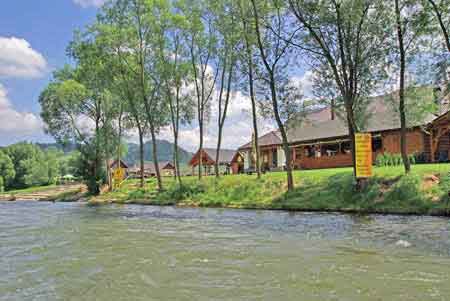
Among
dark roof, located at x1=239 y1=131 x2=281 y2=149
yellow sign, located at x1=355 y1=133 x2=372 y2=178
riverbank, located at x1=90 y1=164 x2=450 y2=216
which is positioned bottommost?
riverbank, located at x1=90 y1=164 x2=450 y2=216

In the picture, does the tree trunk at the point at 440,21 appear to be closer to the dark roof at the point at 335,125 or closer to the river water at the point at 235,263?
the river water at the point at 235,263

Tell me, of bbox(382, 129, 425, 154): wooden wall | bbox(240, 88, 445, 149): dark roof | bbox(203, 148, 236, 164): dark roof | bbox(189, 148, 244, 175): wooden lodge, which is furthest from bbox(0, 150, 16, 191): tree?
bbox(382, 129, 425, 154): wooden wall

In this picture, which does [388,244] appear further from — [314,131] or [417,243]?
[314,131]

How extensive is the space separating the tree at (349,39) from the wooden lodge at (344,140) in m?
4.00

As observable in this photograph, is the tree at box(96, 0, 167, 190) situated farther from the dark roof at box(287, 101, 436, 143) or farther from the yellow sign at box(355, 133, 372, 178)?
the yellow sign at box(355, 133, 372, 178)

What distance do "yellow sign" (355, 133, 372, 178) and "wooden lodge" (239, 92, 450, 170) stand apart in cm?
549

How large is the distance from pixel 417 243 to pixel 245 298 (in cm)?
589

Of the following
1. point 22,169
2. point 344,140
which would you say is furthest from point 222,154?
point 22,169

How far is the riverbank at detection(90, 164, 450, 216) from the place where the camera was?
16.5 meters

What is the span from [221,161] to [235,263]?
5512 cm

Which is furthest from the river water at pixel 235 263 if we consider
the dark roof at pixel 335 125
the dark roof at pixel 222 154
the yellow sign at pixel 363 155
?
the dark roof at pixel 222 154

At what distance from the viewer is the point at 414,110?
19938 mm

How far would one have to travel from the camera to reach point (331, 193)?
2031 centimetres

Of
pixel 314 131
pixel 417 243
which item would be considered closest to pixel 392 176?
pixel 417 243
